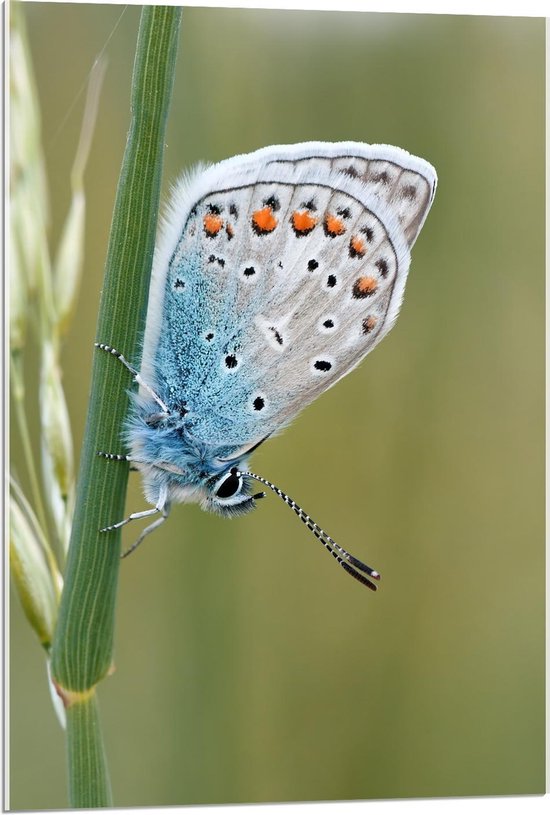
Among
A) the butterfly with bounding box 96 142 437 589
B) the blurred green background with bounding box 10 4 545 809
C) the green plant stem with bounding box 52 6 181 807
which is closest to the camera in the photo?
the green plant stem with bounding box 52 6 181 807

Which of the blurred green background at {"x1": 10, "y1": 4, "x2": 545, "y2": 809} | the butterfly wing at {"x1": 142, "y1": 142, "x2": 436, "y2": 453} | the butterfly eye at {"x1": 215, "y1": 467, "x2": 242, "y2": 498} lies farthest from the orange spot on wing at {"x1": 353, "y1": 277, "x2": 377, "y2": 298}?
the blurred green background at {"x1": 10, "y1": 4, "x2": 545, "y2": 809}

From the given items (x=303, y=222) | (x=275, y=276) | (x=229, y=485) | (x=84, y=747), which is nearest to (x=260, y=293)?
(x=275, y=276)

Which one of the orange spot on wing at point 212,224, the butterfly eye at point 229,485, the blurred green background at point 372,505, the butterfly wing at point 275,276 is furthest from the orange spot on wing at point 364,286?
the blurred green background at point 372,505

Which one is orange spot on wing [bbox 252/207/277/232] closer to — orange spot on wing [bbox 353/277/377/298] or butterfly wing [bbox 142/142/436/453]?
butterfly wing [bbox 142/142/436/453]

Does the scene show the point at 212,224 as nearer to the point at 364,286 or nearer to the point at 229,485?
the point at 364,286

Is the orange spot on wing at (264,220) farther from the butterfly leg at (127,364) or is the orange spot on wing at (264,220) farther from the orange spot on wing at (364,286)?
the butterfly leg at (127,364)

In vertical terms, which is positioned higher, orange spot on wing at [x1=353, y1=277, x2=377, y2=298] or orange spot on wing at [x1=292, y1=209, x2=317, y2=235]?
orange spot on wing at [x1=292, y1=209, x2=317, y2=235]
